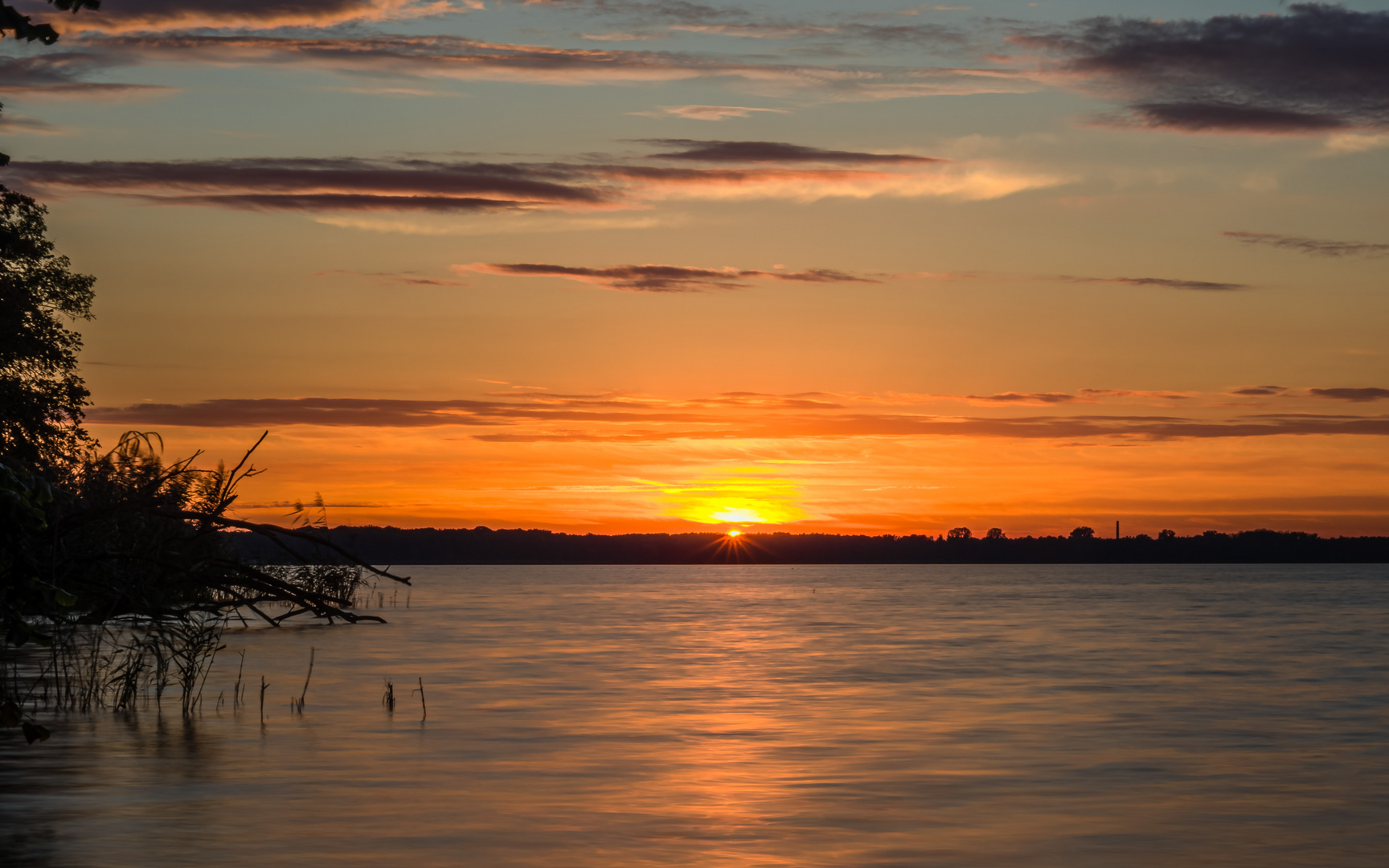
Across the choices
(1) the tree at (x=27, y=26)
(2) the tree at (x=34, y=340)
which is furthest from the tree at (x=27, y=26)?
(2) the tree at (x=34, y=340)

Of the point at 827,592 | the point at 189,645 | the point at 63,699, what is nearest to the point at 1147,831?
the point at 189,645

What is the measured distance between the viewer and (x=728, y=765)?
2636 centimetres

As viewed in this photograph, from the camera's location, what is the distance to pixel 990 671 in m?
48.3

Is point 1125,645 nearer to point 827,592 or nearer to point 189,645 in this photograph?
point 189,645

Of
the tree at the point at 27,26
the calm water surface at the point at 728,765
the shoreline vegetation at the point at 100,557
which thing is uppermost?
the tree at the point at 27,26

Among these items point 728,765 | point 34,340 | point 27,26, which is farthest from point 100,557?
point 34,340

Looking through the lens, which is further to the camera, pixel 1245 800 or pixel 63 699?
pixel 63 699

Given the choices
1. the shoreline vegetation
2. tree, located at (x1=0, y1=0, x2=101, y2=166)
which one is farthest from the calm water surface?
tree, located at (x1=0, y1=0, x2=101, y2=166)

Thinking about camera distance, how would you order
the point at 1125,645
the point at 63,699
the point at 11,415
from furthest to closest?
1. the point at 1125,645
2. the point at 11,415
3. the point at 63,699

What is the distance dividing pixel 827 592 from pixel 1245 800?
150077 mm

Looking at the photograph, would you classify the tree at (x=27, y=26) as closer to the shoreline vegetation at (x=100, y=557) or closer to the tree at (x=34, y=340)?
the shoreline vegetation at (x=100, y=557)

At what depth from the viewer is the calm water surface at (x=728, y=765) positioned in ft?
61.3

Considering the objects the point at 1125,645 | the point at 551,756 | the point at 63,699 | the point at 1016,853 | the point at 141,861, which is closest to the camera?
Result: the point at 141,861

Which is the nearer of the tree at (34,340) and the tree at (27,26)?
the tree at (27,26)
